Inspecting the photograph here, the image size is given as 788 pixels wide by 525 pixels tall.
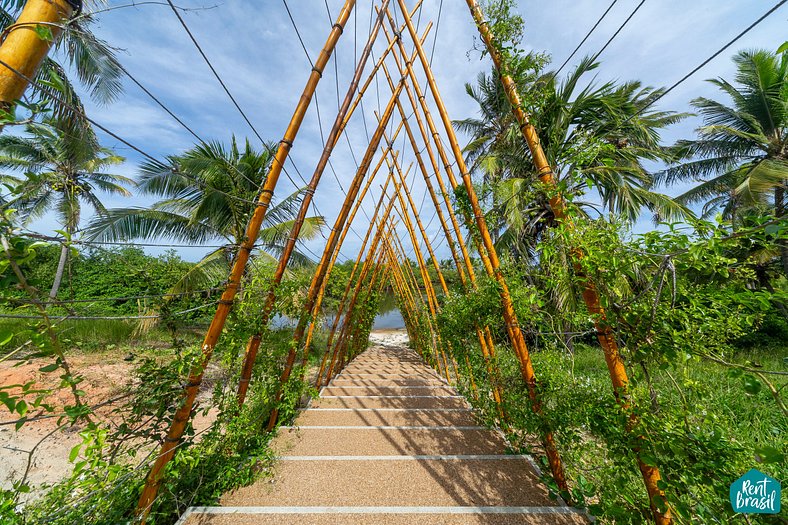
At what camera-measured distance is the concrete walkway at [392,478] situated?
6.35 feet

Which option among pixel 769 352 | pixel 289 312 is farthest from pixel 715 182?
pixel 289 312

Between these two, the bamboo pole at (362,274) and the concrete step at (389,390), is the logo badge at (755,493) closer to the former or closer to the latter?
the concrete step at (389,390)

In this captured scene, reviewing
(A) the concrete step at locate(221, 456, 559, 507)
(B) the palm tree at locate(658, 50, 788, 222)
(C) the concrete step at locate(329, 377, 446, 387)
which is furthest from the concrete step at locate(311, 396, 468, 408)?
(B) the palm tree at locate(658, 50, 788, 222)

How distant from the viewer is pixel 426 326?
6867 mm

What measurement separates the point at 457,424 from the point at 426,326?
3.48 m

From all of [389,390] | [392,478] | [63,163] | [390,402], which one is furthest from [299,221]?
[63,163]

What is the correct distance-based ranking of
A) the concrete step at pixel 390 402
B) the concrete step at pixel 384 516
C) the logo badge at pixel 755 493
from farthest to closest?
the concrete step at pixel 390 402 → the concrete step at pixel 384 516 → the logo badge at pixel 755 493

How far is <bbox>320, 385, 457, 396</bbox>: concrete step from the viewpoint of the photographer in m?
4.64

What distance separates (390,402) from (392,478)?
1.80m

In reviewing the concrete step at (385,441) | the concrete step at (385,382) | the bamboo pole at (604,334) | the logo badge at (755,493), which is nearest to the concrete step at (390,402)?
the concrete step at (385,441)

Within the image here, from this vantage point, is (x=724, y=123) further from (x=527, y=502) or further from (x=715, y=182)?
(x=527, y=502)

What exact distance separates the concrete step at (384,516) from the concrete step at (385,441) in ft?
2.52

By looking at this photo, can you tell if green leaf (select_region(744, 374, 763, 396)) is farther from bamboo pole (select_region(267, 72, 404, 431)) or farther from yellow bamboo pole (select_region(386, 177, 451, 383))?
yellow bamboo pole (select_region(386, 177, 451, 383))

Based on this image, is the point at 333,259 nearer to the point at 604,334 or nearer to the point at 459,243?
the point at 459,243
